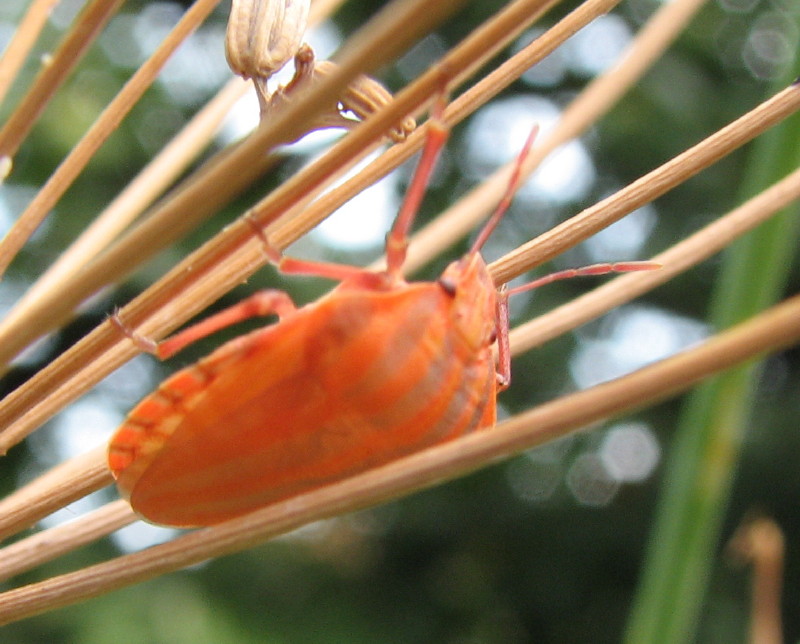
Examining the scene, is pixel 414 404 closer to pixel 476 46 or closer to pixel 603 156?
pixel 476 46

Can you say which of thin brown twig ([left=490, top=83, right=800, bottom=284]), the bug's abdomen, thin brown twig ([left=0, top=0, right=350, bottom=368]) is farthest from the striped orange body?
thin brown twig ([left=0, top=0, right=350, bottom=368])

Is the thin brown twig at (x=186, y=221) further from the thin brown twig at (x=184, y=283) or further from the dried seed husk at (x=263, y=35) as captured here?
the dried seed husk at (x=263, y=35)

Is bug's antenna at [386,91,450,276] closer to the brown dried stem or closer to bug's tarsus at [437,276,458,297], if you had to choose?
bug's tarsus at [437,276,458,297]

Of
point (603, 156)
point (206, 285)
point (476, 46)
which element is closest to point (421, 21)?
point (476, 46)

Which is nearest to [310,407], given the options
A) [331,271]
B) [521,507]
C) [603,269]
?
[331,271]

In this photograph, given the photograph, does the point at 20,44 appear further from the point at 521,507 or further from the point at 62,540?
the point at 521,507

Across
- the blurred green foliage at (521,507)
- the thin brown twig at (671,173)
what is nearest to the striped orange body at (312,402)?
the thin brown twig at (671,173)
